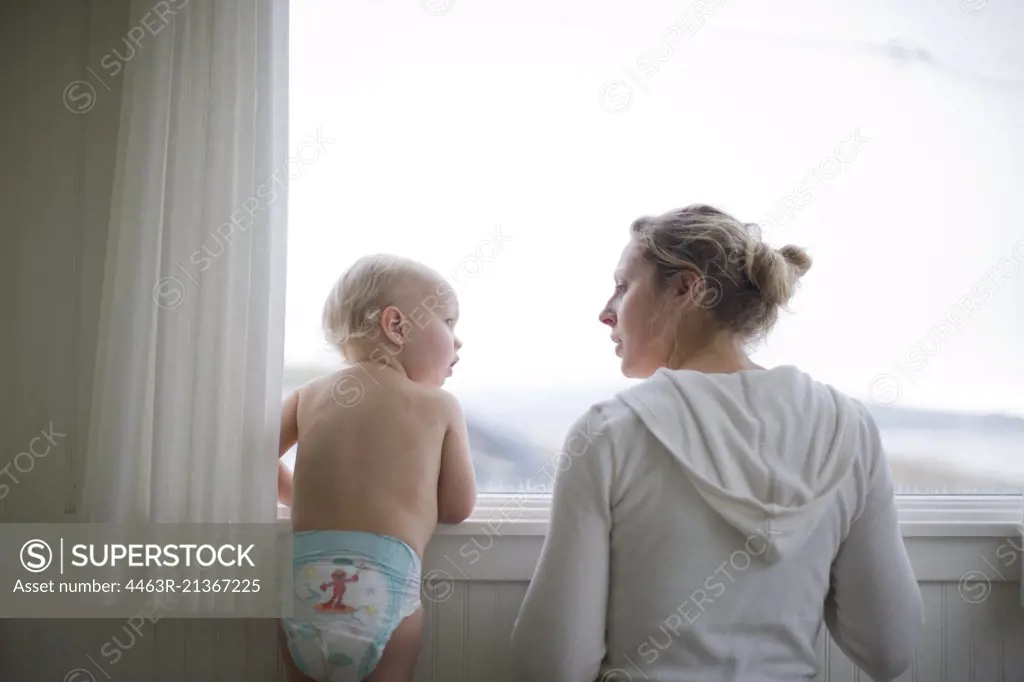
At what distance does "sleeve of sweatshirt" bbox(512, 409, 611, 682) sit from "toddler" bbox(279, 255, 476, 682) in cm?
37

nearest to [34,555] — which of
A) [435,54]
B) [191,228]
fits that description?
[191,228]

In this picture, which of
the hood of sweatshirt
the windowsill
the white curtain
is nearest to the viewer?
the hood of sweatshirt

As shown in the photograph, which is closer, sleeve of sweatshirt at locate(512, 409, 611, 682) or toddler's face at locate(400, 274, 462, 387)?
sleeve of sweatshirt at locate(512, 409, 611, 682)

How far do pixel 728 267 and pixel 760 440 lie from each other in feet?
0.99

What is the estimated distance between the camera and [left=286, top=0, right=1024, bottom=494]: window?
1.70 metres

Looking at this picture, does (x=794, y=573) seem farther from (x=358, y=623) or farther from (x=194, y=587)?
(x=194, y=587)

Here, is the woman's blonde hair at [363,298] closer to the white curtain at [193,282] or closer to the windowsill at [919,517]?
the white curtain at [193,282]

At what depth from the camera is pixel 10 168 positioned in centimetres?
160

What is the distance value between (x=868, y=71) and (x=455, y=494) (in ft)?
4.74

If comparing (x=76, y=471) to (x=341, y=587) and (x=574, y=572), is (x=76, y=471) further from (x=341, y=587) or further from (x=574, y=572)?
(x=574, y=572)

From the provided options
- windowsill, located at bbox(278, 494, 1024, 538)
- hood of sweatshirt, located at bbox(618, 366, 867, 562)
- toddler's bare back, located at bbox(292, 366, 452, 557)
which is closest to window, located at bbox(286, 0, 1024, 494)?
windowsill, located at bbox(278, 494, 1024, 538)

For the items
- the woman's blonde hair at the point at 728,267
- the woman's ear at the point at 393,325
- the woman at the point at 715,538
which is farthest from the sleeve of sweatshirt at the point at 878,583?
the woman's ear at the point at 393,325

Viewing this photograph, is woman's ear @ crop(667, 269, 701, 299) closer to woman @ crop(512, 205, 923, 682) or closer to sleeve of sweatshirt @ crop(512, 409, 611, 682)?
woman @ crop(512, 205, 923, 682)

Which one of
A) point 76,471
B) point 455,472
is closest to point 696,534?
point 455,472
